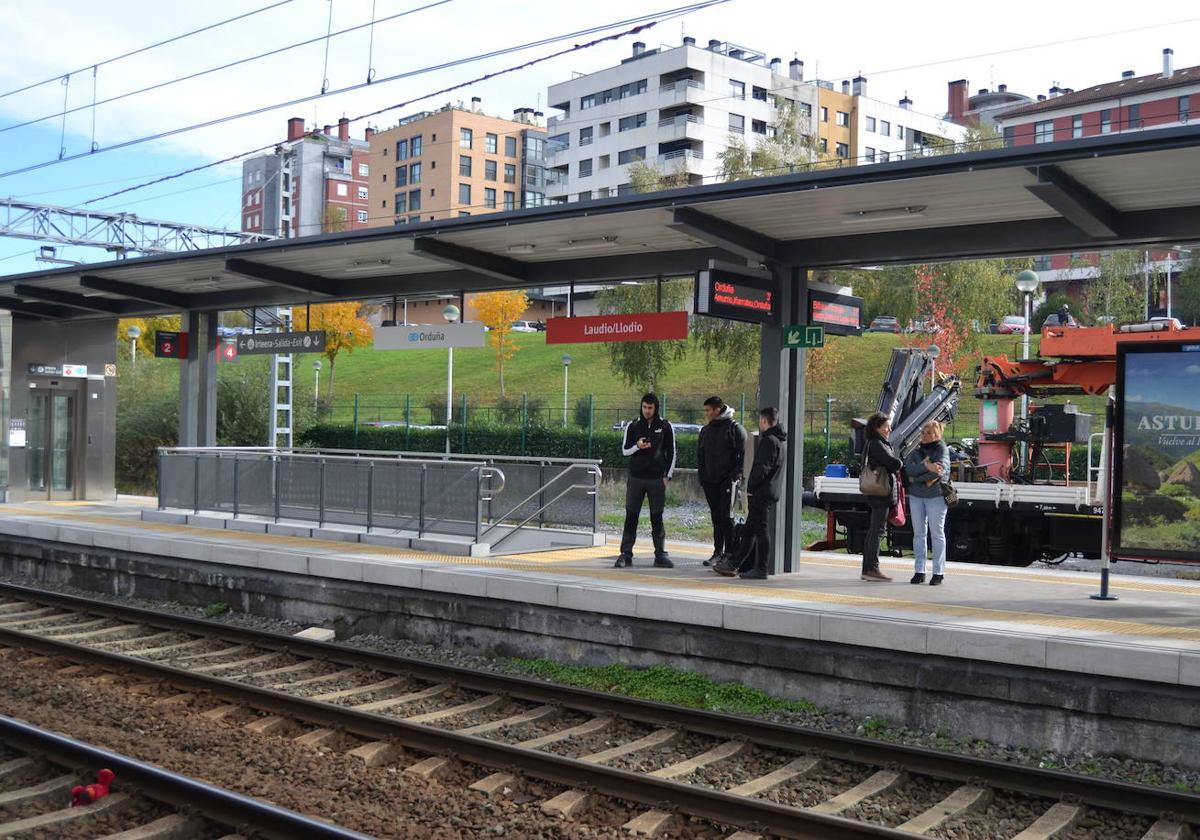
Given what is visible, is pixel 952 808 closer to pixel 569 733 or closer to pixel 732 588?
pixel 569 733

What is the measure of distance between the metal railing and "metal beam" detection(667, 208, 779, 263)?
392 centimetres

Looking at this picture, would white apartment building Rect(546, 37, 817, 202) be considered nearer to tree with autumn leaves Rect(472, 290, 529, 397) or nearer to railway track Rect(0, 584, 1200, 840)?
tree with autumn leaves Rect(472, 290, 529, 397)

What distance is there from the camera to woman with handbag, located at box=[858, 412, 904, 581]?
12477mm

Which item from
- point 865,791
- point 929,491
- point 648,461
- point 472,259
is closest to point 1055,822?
point 865,791

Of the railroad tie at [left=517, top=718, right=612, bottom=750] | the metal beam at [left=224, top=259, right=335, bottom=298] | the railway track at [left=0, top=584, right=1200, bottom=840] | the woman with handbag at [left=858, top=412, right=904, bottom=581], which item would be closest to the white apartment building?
the metal beam at [left=224, top=259, right=335, bottom=298]

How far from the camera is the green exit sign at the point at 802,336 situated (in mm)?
13016

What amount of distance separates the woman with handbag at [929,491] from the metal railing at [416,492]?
455cm

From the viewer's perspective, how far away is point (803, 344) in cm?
1309

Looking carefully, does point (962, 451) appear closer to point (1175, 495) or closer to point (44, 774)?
point (1175, 495)

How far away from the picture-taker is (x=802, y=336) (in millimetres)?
13078

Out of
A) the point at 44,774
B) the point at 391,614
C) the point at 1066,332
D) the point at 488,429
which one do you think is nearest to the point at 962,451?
the point at 1066,332

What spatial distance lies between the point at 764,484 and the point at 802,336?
1.80 metres

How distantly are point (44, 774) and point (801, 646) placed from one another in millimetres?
5615

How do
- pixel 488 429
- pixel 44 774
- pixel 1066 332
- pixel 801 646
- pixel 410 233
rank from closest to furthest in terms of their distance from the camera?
pixel 44 774
pixel 801 646
pixel 410 233
pixel 1066 332
pixel 488 429
